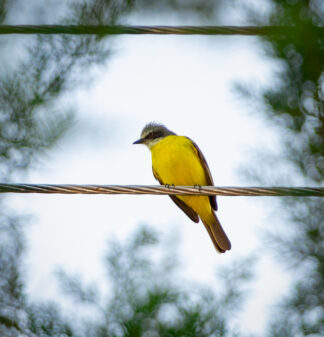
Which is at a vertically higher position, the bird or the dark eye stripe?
the dark eye stripe

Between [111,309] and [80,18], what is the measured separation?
2286mm

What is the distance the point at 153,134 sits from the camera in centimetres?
650

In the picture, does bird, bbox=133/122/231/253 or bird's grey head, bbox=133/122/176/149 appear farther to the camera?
bird's grey head, bbox=133/122/176/149

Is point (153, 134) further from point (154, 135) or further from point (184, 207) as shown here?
point (184, 207)

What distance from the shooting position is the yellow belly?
5.64m

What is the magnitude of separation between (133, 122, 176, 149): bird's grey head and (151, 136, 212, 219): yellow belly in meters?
0.44

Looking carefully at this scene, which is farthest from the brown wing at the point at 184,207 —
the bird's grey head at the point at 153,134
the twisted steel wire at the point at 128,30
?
the twisted steel wire at the point at 128,30

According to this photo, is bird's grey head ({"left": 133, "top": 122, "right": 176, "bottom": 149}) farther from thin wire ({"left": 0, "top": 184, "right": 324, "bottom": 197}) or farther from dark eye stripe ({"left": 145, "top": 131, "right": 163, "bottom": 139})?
thin wire ({"left": 0, "top": 184, "right": 324, "bottom": 197})

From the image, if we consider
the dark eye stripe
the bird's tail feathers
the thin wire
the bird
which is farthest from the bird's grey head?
the thin wire

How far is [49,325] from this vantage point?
337 centimetres

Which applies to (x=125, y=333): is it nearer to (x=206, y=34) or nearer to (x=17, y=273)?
(x=17, y=273)

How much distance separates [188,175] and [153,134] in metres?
1.01

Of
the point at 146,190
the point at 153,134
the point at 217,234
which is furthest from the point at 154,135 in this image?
the point at 146,190

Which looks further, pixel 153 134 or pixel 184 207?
pixel 153 134
